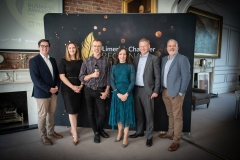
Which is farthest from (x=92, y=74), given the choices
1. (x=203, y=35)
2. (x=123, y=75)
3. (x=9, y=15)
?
(x=203, y=35)

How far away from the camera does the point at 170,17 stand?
2670 millimetres

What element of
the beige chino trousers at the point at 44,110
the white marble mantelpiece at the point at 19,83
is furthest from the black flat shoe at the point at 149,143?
the white marble mantelpiece at the point at 19,83

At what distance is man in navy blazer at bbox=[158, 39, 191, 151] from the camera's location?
7.43 ft

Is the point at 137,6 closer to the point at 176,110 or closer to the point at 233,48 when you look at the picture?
the point at 176,110

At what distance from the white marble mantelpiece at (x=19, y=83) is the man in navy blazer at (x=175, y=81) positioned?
2668 mm

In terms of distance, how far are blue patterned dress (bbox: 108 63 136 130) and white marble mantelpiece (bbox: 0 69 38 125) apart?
1.94 metres

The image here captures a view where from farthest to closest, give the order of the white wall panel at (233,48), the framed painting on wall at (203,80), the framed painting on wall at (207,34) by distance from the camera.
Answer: the white wall panel at (233,48), the framed painting on wall at (203,80), the framed painting on wall at (207,34)

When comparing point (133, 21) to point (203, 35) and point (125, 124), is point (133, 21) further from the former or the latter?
point (203, 35)

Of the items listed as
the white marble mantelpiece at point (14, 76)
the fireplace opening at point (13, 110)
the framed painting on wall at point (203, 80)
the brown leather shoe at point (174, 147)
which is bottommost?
the brown leather shoe at point (174, 147)

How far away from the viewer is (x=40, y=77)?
2377mm

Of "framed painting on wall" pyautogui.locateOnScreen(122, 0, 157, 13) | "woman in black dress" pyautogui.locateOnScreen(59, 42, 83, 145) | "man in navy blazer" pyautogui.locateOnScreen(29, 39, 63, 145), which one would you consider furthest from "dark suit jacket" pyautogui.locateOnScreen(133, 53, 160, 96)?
"framed painting on wall" pyautogui.locateOnScreen(122, 0, 157, 13)

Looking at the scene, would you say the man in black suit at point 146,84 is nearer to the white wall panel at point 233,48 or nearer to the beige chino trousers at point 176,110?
the beige chino trousers at point 176,110

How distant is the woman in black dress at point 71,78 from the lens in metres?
2.44

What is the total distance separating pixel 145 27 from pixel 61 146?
2.39 metres
